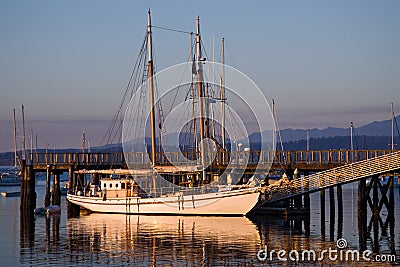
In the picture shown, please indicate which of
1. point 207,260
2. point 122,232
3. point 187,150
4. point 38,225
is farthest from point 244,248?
point 187,150

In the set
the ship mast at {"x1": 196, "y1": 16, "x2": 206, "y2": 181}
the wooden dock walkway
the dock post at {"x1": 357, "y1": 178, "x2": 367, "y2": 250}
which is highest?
the ship mast at {"x1": 196, "y1": 16, "x2": 206, "y2": 181}

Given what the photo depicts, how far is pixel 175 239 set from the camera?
178 feet

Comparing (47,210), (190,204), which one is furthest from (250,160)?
(47,210)

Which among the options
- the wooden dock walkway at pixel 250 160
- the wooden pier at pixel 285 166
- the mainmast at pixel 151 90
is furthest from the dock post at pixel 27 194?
the mainmast at pixel 151 90

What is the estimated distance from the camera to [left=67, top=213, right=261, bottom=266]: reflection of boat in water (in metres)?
45.7

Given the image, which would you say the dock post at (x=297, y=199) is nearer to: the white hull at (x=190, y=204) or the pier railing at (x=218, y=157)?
the pier railing at (x=218, y=157)

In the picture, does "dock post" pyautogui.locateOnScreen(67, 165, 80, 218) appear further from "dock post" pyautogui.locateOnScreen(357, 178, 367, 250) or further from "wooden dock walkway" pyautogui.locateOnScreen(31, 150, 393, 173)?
"dock post" pyautogui.locateOnScreen(357, 178, 367, 250)

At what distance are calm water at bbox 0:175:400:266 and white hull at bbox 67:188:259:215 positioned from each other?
3.22 feet

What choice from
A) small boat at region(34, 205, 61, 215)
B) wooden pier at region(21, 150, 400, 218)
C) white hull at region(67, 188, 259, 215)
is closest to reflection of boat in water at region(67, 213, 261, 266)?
white hull at region(67, 188, 259, 215)

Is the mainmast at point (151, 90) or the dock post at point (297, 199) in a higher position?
the mainmast at point (151, 90)

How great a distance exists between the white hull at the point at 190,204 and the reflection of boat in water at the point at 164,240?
0.93 m

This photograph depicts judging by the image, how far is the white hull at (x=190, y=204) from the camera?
67375mm

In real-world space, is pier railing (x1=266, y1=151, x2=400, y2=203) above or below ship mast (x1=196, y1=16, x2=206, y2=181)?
below

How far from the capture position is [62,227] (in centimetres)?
6475
